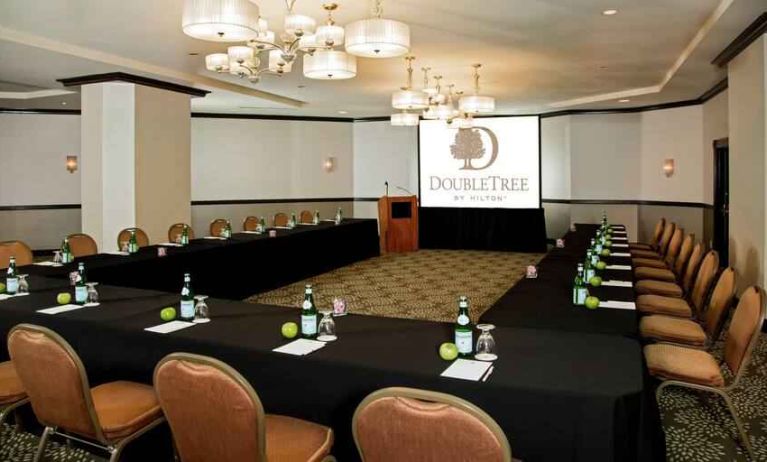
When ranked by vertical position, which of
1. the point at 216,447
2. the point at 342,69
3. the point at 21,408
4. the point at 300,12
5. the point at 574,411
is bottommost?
the point at 21,408

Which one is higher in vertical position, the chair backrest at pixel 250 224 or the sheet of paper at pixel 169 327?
A: the chair backrest at pixel 250 224

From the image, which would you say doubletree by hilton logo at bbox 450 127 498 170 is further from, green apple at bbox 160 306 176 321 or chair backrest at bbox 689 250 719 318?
green apple at bbox 160 306 176 321

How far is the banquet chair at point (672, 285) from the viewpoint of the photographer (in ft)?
17.8

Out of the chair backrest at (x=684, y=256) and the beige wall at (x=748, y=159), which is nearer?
the beige wall at (x=748, y=159)

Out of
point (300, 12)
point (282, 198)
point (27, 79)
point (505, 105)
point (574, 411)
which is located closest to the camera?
point (574, 411)

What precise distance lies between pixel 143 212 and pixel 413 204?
18.1 feet

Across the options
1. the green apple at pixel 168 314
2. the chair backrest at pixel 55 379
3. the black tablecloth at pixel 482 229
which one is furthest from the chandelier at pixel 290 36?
the black tablecloth at pixel 482 229

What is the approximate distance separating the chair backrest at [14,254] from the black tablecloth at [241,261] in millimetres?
547

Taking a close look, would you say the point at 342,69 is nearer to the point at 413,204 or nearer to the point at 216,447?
the point at 216,447

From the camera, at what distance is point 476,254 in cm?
1184

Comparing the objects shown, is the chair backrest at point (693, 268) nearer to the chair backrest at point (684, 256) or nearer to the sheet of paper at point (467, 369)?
the chair backrest at point (684, 256)

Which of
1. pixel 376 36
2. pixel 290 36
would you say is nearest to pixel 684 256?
pixel 376 36

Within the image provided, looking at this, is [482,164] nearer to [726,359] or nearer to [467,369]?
[726,359]

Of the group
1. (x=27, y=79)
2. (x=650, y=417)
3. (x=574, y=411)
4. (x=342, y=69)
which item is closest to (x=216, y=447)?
(x=574, y=411)
